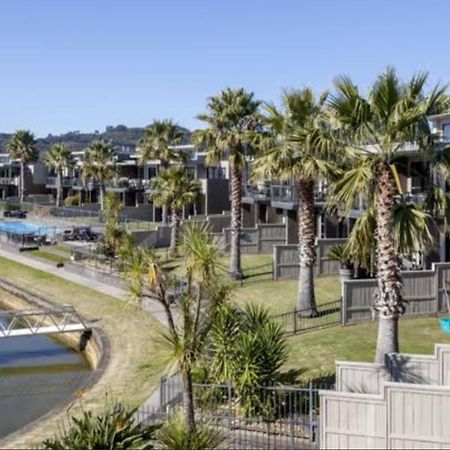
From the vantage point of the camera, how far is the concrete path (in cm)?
3120

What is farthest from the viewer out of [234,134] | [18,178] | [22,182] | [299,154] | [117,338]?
[18,178]

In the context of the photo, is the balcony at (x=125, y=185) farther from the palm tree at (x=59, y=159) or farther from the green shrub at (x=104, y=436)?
the green shrub at (x=104, y=436)

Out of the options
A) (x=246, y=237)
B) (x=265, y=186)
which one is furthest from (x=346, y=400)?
(x=265, y=186)

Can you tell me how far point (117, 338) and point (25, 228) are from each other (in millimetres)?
34026

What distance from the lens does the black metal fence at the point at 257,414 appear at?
1532cm

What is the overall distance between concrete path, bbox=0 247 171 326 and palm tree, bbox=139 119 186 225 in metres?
11.4

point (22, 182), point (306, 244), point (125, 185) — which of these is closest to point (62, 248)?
point (125, 185)

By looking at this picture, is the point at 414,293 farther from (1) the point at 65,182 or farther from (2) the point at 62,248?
(1) the point at 65,182

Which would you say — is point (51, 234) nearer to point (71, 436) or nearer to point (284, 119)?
point (284, 119)

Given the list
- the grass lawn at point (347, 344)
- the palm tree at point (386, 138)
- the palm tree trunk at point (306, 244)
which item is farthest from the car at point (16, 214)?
the palm tree at point (386, 138)

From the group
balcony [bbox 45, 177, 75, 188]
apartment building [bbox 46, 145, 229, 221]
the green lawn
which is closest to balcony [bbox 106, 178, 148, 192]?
apartment building [bbox 46, 145, 229, 221]

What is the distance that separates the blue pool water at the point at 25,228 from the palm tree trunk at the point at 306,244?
32152 millimetres

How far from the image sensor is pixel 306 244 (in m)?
26.6

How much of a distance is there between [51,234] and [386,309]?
42311 mm
